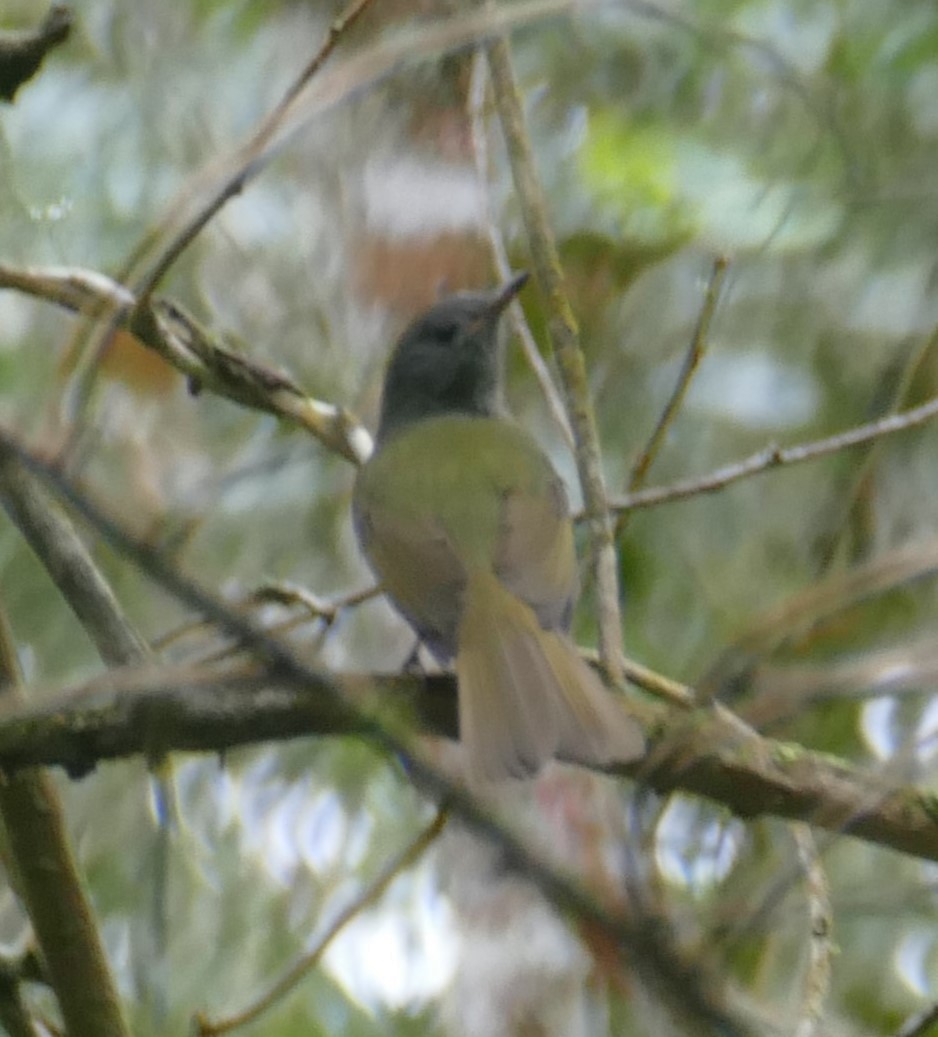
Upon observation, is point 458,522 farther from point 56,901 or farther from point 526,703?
point 56,901

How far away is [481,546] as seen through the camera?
12.1 ft

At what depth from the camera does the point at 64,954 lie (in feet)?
9.30

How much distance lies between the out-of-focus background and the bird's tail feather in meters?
1.26

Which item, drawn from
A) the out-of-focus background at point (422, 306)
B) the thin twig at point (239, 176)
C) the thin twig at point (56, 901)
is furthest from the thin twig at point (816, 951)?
the out-of-focus background at point (422, 306)

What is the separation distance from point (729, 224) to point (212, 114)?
1.94 meters

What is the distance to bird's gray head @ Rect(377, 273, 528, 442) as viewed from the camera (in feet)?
14.9

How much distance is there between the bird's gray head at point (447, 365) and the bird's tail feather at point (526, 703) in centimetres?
135

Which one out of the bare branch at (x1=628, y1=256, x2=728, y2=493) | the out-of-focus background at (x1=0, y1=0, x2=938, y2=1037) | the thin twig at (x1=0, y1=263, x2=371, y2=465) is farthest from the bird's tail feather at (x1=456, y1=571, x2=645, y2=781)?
the out-of-focus background at (x1=0, y1=0, x2=938, y2=1037)

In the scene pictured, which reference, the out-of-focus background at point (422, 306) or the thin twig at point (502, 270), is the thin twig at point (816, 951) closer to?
the thin twig at point (502, 270)

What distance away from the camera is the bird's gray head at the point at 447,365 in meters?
4.54

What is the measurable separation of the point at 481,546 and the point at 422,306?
70.7 inches

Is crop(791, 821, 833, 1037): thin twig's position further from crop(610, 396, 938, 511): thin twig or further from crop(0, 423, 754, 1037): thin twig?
crop(0, 423, 754, 1037): thin twig

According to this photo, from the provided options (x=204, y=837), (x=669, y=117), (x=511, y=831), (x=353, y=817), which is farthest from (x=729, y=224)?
(x=511, y=831)

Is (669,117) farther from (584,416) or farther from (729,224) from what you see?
(584,416)
